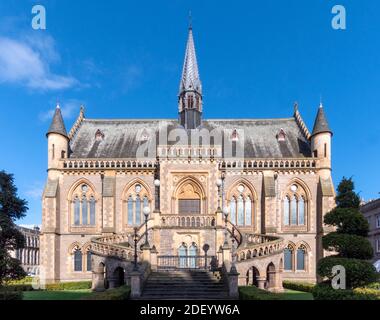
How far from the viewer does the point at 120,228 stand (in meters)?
39.4

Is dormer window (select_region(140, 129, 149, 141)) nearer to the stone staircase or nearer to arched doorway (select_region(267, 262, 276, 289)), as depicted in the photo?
the stone staircase

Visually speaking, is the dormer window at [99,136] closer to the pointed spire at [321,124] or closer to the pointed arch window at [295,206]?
the pointed arch window at [295,206]

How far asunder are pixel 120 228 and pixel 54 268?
7.78 metres

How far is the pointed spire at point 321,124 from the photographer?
39950mm

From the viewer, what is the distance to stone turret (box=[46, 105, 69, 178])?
130 ft

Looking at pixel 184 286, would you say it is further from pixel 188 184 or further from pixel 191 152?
pixel 191 152

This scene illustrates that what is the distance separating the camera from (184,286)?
23.2 meters

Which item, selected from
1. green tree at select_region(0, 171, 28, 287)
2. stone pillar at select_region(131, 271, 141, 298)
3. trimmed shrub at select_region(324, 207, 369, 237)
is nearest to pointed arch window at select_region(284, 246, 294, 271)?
trimmed shrub at select_region(324, 207, 369, 237)

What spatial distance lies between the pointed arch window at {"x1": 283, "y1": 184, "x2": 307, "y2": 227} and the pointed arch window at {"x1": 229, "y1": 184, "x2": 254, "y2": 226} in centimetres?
380
